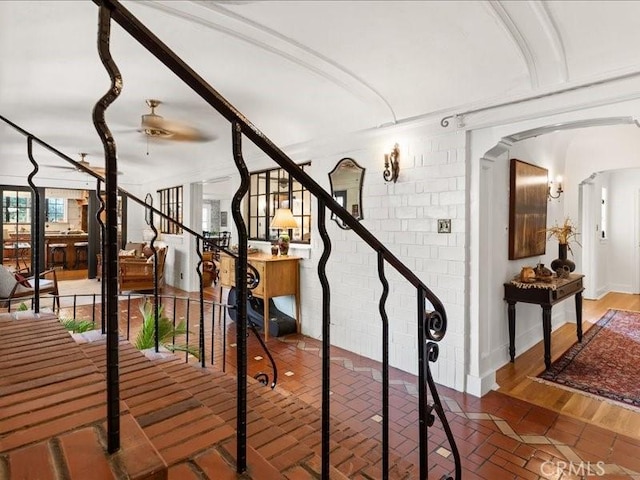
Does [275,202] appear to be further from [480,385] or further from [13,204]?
[13,204]

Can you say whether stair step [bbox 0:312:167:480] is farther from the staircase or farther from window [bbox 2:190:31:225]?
window [bbox 2:190:31:225]

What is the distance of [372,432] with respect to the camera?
2.35 m

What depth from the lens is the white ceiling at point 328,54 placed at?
2051mm

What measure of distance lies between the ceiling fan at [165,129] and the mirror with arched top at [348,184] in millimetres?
1825

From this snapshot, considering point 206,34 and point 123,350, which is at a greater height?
point 206,34

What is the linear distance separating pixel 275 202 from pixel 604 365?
4.22 m

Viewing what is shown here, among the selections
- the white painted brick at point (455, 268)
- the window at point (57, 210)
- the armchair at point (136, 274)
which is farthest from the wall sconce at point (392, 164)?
the window at point (57, 210)

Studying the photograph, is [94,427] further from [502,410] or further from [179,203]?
[179,203]

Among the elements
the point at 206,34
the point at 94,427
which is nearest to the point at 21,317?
the point at 94,427

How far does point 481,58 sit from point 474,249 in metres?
1.47

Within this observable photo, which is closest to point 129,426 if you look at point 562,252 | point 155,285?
point 155,285

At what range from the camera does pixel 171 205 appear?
7758 millimetres

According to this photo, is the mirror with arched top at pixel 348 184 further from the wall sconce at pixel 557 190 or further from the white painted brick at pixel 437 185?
the wall sconce at pixel 557 190

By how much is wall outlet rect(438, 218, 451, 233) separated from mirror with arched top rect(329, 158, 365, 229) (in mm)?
915
